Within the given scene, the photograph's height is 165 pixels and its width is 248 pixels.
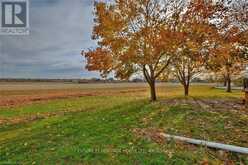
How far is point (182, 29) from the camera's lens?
12.9 metres

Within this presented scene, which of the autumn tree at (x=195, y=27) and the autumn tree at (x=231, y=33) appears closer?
the autumn tree at (x=195, y=27)

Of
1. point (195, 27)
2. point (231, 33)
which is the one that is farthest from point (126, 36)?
point (231, 33)

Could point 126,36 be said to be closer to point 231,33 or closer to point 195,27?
point 195,27

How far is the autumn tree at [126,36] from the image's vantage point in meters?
13.3

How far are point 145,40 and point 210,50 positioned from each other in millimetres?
4133

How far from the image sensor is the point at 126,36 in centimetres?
1377

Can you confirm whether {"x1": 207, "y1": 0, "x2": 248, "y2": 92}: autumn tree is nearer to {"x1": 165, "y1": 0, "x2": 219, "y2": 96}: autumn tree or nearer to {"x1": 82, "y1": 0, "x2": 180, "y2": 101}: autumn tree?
{"x1": 165, "y1": 0, "x2": 219, "y2": 96}: autumn tree

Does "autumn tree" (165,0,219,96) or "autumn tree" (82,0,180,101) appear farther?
"autumn tree" (82,0,180,101)

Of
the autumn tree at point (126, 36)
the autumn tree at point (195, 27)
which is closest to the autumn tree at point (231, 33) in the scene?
the autumn tree at point (195, 27)

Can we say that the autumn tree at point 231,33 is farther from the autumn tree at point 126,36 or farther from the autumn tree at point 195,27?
the autumn tree at point 126,36

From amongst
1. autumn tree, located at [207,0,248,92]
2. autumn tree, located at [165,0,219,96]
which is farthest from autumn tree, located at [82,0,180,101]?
A: autumn tree, located at [207,0,248,92]

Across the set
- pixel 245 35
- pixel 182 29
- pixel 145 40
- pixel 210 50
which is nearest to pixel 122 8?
pixel 145 40

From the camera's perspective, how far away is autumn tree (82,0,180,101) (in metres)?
13.3

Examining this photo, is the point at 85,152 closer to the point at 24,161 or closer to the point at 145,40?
the point at 24,161
